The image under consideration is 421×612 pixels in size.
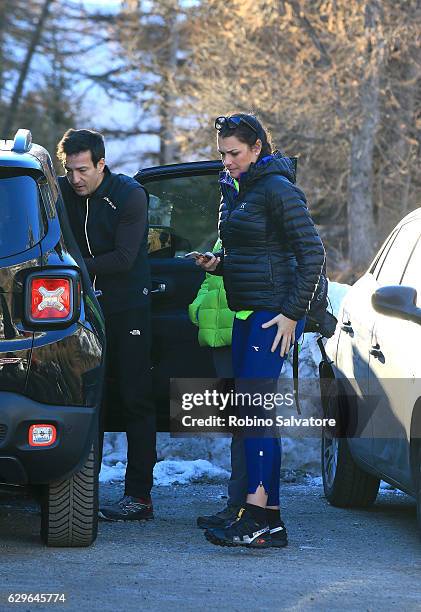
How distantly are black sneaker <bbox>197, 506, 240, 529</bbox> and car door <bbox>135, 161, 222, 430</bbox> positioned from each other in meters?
0.91

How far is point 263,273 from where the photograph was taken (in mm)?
5988

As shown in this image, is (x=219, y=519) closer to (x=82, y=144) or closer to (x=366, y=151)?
(x=82, y=144)

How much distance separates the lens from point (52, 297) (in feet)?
17.5

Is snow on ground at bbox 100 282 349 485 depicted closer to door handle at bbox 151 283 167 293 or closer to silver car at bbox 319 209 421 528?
silver car at bbox 319 209 421 528

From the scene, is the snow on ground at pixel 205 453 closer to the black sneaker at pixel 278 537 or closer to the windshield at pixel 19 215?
the black sneaker at pixel 278 537

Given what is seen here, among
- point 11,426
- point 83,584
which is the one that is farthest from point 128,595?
point 11,426

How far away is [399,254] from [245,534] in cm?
188

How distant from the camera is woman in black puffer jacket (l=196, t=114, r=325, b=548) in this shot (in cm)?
596

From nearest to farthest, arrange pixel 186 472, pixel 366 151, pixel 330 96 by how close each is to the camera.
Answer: pixel 186 472 < pixel 330 96 < pixel 366 151

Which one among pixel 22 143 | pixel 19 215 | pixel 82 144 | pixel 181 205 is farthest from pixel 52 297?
pixel 181 205

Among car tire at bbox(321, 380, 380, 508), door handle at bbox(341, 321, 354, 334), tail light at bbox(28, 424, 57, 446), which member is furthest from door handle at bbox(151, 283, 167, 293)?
tail light at bbox(28, 424, 57, 446)

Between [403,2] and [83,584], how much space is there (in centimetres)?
1562

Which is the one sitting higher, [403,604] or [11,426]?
[11,426]

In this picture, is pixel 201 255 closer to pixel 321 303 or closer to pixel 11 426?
pixel 321 303
